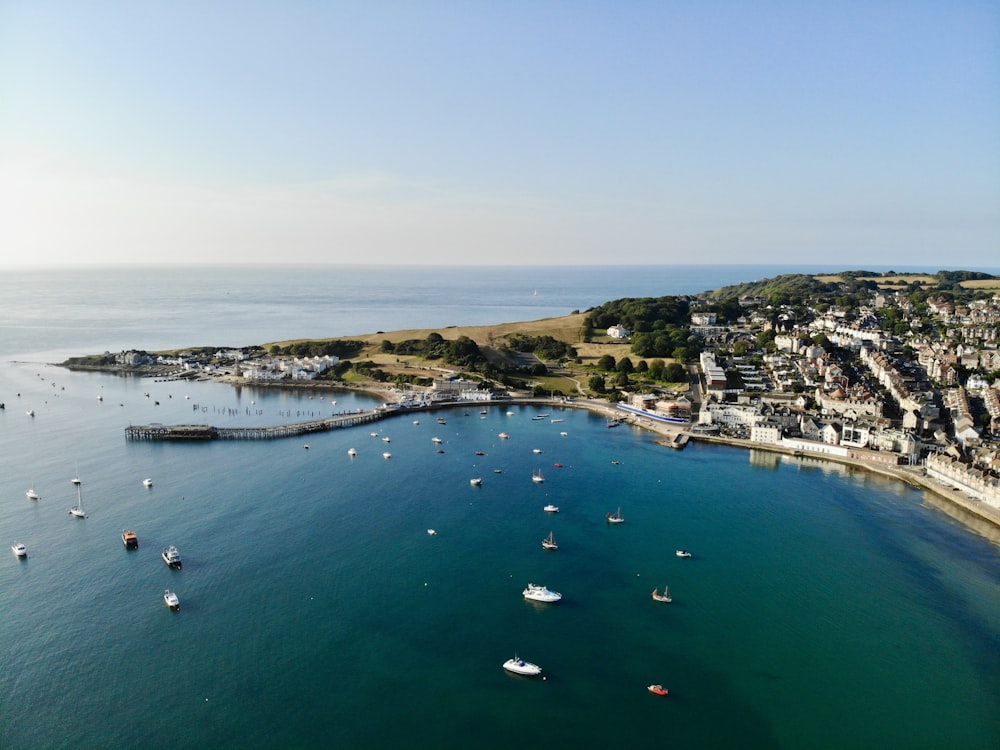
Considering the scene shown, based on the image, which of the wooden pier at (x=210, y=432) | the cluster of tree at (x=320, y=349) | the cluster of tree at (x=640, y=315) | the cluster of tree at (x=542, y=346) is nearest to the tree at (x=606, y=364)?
the cluster of tree at (x=542, y=346)

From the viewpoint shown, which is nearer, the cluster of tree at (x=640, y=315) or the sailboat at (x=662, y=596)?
the sailboat at (x=662, y=596)

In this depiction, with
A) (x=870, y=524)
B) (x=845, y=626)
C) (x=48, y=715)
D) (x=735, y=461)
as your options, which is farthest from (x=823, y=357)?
(x=48, y=715)

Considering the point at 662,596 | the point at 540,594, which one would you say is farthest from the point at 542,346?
the point at 540,594

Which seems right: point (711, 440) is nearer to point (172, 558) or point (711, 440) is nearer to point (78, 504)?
point (172, 558)

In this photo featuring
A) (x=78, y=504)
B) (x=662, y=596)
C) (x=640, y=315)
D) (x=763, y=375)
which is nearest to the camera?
(x=662, y=596)

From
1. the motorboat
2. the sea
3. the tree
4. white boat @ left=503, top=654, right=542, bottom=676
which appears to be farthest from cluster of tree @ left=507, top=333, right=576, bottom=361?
white boat @ left=503, top=654, right=542, bottom=676

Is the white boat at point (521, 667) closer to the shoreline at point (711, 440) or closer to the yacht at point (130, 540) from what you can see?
the yacht at point (130, 540)

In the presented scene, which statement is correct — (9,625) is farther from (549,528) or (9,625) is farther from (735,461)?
(735,461)
